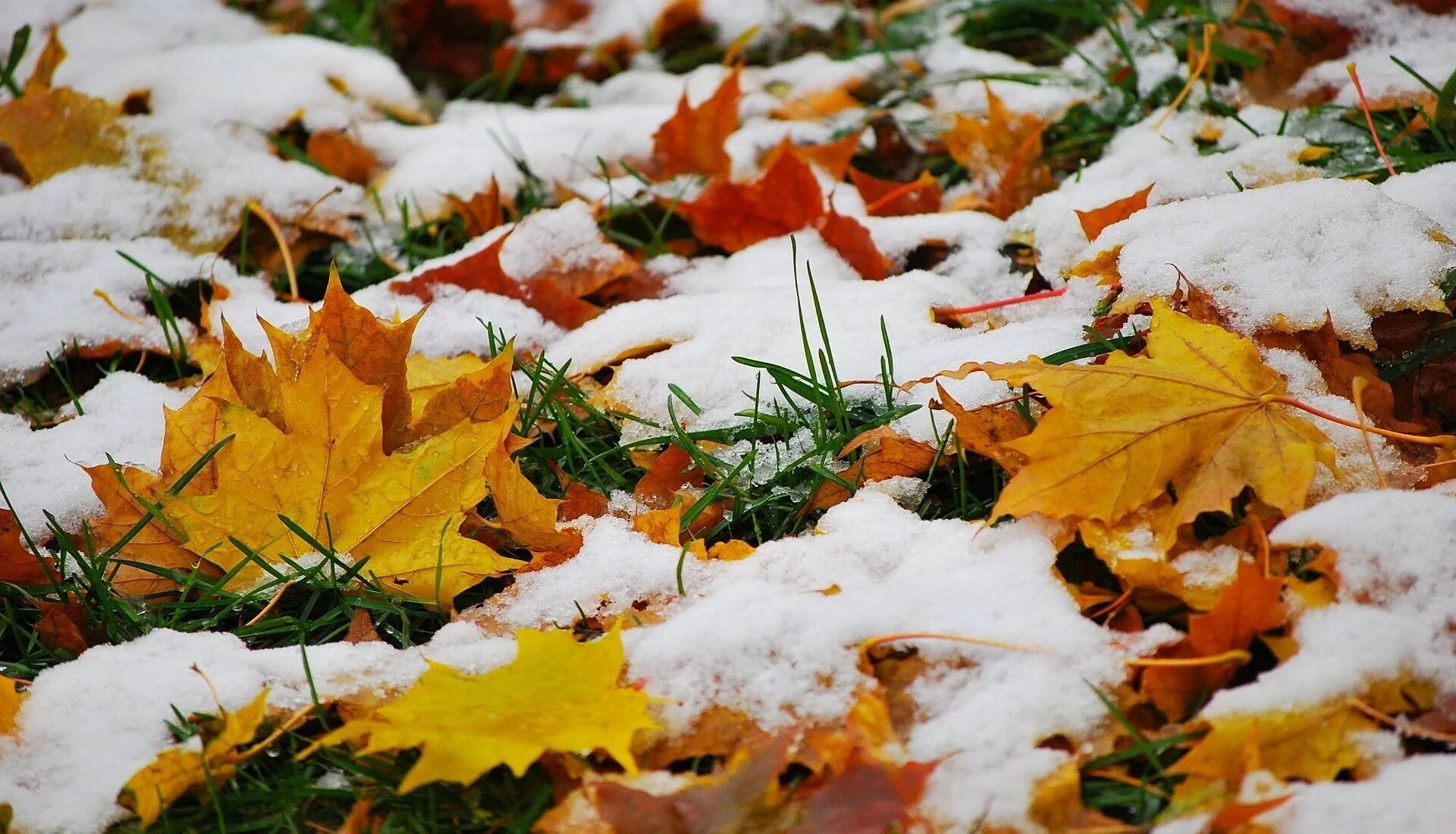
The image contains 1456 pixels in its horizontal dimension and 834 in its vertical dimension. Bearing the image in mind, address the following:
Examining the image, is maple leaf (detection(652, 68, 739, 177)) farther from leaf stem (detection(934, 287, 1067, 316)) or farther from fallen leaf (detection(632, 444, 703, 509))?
fallen leaf (detection(632, 444, 703, 509))

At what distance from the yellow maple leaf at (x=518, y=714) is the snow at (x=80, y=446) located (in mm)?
658

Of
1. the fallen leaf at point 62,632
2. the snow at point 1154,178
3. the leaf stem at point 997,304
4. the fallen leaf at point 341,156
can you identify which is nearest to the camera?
the fallen leaf at point 62,632

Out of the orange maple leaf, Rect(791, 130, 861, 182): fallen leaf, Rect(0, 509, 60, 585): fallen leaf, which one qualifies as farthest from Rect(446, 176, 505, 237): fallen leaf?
Rect(0, 509, 60, 585): fallen leaf

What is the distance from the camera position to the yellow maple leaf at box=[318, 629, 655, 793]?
892mm

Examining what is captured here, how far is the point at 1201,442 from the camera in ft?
3.58

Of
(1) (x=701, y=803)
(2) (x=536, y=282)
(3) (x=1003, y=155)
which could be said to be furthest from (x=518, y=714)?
(3) (x=1003, y=155)

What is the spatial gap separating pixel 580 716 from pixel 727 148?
1.49 metres

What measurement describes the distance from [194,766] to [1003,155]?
165cm

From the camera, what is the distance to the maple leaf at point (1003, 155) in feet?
6.17

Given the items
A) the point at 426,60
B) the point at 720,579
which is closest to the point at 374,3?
the point at 426,60

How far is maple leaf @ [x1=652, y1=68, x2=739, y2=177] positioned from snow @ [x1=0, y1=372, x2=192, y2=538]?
0.99 metres

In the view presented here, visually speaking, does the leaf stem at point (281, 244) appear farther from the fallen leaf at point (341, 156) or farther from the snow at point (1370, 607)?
the snow at point (1370, 607)

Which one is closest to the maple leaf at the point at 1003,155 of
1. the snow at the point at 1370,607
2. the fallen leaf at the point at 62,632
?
the snow at the point at 1370,607

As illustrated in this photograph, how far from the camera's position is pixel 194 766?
39.1 inches
